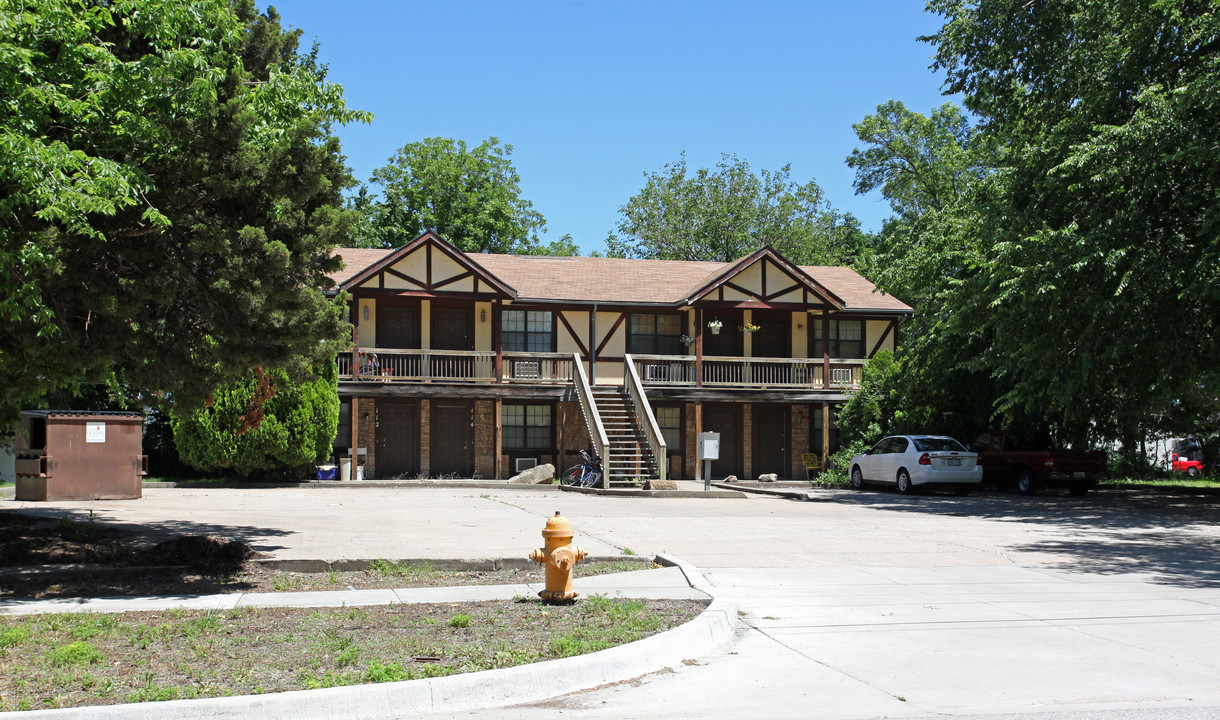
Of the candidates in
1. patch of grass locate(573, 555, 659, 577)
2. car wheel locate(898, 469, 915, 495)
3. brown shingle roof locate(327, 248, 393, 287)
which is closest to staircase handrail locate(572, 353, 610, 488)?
brown shingle roof locate(327, 248, 393, 287)

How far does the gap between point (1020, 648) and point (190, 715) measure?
6.15 meters

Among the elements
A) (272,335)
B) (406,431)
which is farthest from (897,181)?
(272,335)

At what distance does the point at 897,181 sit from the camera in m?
47.2

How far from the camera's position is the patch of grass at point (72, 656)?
22.1 feet

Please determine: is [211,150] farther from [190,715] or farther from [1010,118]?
[1010,118]

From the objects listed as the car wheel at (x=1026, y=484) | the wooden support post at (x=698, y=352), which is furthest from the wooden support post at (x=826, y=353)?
the car wheel at (x=1026, y=484)

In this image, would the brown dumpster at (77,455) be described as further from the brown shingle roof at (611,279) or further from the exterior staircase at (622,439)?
the exterior staircase at (622,439)

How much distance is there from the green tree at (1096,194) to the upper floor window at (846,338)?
982cm

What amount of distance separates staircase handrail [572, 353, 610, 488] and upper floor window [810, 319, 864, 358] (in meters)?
8.58

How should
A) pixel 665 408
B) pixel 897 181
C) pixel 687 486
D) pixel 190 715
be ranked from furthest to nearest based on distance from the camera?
pixel 897 181 < pixel 665 408 < pixel 687 486 < pixel 190 715

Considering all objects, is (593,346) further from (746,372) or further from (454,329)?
(746,372)

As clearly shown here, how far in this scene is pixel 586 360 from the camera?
30375 millimetres

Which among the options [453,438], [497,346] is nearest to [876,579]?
[497,346]

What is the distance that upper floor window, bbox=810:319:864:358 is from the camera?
32531 millimetres
